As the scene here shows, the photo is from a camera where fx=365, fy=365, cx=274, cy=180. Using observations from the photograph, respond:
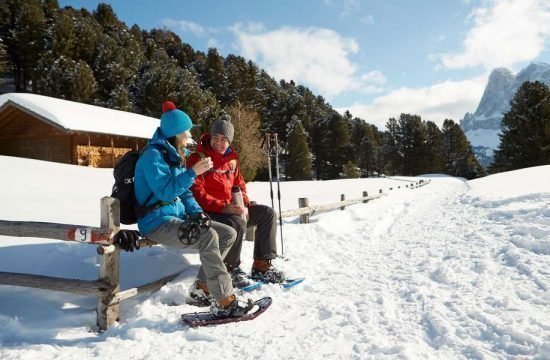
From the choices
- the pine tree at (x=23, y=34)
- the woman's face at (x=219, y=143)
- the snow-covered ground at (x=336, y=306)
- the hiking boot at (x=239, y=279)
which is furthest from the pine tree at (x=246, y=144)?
the pine tree at (x=23, y=34)

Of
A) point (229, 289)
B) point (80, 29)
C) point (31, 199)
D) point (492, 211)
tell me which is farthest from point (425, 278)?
point (80, 29)

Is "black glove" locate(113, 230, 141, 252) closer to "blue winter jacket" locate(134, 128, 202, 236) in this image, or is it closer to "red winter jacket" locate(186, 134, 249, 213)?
"blue winter jacket" locate(134, 128, 202, 236)

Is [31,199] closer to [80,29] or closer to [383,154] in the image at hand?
[80,29]

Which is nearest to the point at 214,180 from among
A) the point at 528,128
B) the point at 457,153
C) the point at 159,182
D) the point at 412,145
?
the point at 159,182

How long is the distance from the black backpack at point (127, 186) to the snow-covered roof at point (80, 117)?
22.4 meters

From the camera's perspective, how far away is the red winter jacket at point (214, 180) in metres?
4.68

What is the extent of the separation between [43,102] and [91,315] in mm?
27433

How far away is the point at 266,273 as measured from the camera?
500 centimetres

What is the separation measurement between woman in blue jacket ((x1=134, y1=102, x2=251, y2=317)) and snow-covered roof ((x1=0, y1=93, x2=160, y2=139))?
22.6 m

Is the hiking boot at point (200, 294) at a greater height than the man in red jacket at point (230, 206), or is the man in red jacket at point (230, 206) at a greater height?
the man in red jacket at point (230, 206)

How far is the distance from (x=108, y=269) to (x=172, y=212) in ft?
2.72

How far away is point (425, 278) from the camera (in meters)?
4.77

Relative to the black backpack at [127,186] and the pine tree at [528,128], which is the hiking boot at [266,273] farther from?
the pine tree at [528,128]

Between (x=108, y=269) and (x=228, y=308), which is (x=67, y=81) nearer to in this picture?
(x=108, y=269)
